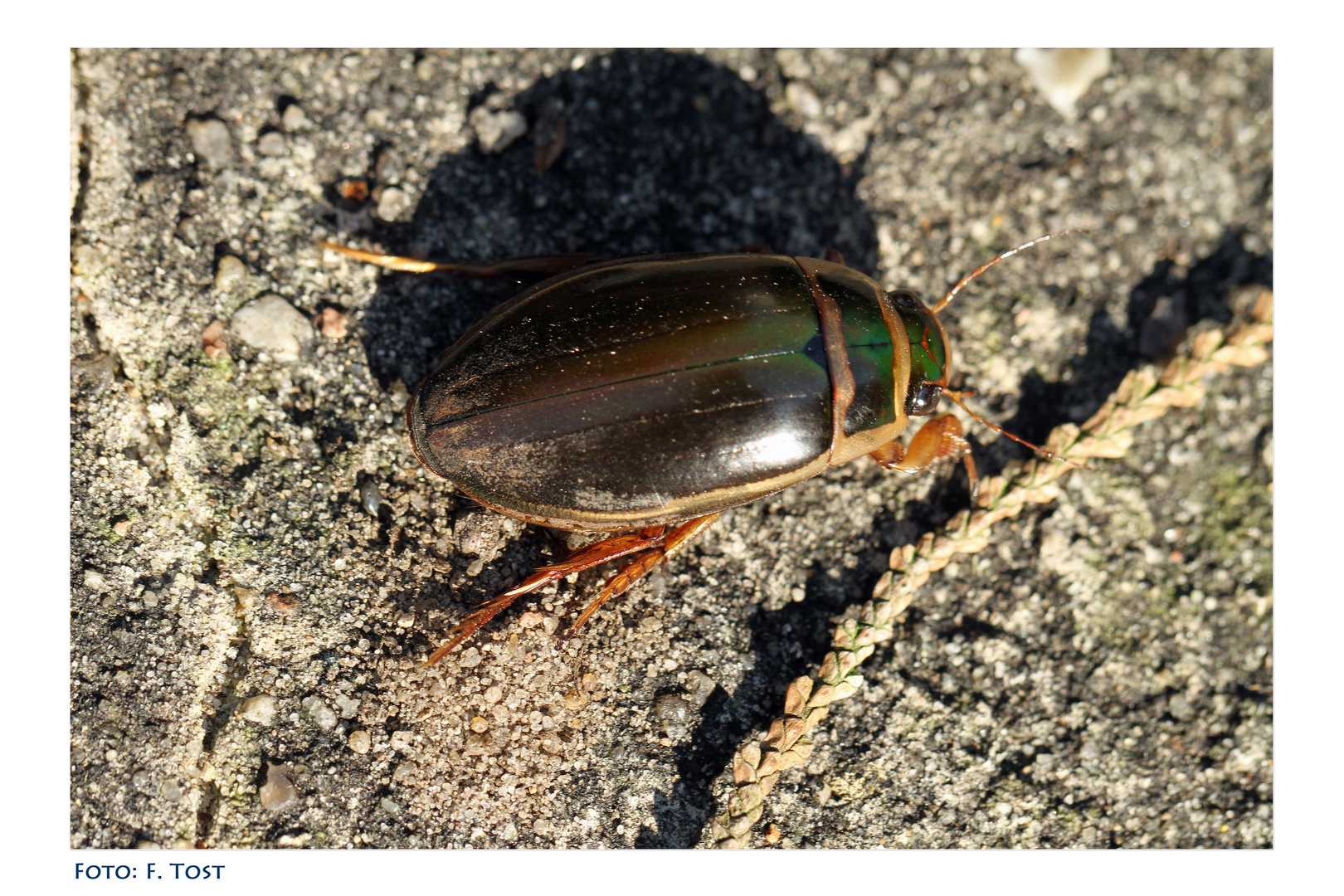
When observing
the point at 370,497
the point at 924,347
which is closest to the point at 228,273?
the point at 370,497

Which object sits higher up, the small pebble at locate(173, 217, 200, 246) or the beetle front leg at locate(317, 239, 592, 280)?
the small pebble at locate(173, 217, 200, 246)

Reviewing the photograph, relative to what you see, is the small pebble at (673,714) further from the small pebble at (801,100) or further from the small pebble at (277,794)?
the small pebble at (801,100)

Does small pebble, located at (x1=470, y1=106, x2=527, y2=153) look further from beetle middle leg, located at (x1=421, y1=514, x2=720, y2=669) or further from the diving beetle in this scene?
beetle middle leg, located at (x1=421, y1=514, x2=720, y2=669)

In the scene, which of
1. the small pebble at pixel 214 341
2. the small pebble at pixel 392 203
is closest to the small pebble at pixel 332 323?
the small pebble at pixel 214 341

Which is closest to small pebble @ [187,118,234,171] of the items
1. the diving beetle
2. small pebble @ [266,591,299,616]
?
the diving beetle

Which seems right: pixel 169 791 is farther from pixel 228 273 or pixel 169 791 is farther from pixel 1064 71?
pixel 1064 71

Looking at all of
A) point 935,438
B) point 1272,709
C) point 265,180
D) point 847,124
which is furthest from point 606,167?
point 1272,709
